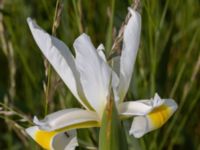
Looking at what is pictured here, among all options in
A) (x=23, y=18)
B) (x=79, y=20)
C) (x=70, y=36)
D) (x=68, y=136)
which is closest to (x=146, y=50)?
(x=70, y=36)

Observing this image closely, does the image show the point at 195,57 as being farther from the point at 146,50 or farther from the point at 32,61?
the point at 32,61

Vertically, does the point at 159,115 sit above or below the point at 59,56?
below

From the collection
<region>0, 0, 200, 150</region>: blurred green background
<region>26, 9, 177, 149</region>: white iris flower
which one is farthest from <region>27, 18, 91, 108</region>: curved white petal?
<region>0, 0, 200, 150</region>: blurred green background

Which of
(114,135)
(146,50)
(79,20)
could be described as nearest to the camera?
(114,135)

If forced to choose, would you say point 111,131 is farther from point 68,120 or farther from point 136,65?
point 136,65

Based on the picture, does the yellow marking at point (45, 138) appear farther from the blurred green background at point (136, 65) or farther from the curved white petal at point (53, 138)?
the blurred green background at point (136, 65)

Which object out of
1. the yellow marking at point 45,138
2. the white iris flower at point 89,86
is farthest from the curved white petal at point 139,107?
the yellow marking at point 45,138

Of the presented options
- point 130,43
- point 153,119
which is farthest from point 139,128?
point 130,43
